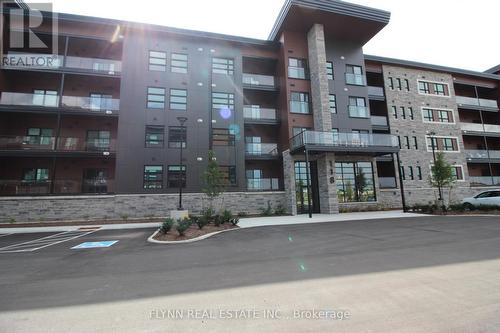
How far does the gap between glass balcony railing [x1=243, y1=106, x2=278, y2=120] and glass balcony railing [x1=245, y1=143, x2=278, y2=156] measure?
8.35ft

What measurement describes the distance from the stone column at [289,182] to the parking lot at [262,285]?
1103 centimetres

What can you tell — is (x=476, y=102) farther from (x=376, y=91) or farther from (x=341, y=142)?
(x=341, y=142)

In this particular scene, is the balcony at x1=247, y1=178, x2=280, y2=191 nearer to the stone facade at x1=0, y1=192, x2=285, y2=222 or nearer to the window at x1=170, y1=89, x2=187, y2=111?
the stone facade at x1=0, y1=192, x2=285, y2=222

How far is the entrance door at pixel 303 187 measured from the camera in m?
20.2

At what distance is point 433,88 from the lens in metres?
27.6

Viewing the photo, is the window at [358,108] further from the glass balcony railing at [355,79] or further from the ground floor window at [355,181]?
the ground floor window at [355,181]

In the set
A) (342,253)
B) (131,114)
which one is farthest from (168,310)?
(131,114)

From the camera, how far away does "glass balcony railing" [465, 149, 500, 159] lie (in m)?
26.7

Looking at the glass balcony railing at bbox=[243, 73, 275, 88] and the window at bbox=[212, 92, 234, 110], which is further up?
the glass balcony railing at bbox=[243, 73, 275, 88]

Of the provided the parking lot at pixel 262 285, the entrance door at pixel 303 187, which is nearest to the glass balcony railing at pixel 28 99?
the parking lot at pixel 262 285

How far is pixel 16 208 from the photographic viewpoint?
54.7ft

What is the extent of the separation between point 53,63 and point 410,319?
2574 centimetres

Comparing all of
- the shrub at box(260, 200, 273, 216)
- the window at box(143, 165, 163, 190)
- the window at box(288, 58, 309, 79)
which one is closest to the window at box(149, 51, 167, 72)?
the window at box(143, 165, 163, 190)

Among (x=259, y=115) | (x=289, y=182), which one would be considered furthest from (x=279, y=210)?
(x=259, y=115)
